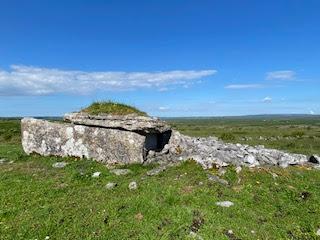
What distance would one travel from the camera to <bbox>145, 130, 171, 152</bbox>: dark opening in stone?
20.8m

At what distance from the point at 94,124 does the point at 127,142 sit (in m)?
2.32

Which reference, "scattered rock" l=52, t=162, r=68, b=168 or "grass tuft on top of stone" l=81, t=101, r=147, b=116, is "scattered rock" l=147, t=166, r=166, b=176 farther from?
"scattered rock" l=52, t=162, r=68, b=168

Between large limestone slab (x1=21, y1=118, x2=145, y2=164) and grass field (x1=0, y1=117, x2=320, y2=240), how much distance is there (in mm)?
1647

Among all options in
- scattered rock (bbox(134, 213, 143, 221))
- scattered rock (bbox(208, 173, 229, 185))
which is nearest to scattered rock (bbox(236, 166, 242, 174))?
scattered rock (bbox(208, 173, 229, 185))

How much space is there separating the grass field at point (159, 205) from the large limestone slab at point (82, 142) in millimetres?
1647

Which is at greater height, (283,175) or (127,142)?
(127,142)

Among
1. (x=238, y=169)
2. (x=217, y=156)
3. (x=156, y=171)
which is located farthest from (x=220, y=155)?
(x=156, y=171)

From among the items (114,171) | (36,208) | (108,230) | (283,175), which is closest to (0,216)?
(36,208)

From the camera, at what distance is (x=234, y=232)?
1174 centimetres

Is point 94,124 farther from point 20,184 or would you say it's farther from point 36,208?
point 36,208

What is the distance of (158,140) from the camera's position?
2194 centimetres

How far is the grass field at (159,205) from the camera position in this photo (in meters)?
11.8

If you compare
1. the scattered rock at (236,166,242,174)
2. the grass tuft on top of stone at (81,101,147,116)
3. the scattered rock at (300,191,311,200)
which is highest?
the grass tuft on top of stone at (81,101,147,116)

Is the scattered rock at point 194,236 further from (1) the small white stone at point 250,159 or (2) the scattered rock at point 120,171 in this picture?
(1) the small white stone at point 250,159
